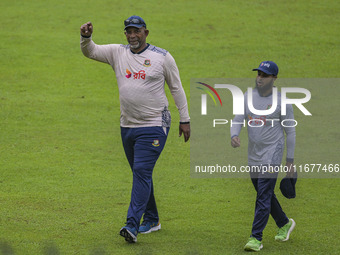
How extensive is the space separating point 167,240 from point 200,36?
1241cm

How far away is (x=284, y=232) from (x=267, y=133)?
3.86 ft

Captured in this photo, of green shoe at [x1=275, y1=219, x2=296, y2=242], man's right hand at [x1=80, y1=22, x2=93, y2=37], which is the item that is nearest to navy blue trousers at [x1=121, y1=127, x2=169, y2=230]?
man's right hand at [x1=80, y1=22, x2=93, y2=37]

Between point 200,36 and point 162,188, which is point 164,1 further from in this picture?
point 162,188

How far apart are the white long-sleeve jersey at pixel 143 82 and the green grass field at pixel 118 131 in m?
1.34

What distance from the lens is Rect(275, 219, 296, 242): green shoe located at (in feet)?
25.7

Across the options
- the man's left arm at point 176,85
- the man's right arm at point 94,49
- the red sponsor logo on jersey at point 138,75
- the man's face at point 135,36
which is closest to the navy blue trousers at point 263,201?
the man's left arm at point 176,85

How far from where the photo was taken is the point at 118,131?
1381 centimetres

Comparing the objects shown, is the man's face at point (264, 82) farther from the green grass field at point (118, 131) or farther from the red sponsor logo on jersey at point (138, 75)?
the green grass field at point (118, 131)

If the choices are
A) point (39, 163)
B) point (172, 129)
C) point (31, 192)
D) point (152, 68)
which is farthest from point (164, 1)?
point (152, 68)

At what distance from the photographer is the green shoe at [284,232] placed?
25.7 feet

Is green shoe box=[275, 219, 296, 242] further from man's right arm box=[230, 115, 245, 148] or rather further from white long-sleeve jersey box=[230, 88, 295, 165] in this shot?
man's right arm box=[230, 115, 245, 148]

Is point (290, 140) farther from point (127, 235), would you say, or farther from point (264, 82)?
point (127, 235)

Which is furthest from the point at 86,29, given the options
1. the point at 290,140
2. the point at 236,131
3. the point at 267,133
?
the point at 290,140

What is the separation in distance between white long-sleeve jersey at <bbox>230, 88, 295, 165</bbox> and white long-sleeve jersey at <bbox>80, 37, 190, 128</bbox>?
0.89 metres
